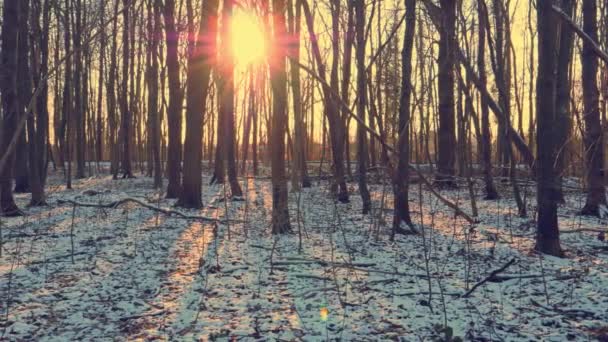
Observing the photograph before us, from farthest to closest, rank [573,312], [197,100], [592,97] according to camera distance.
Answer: [197,100] → [592,97] → [573,312]

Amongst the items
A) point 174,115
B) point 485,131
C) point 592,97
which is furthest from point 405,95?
point 174,115

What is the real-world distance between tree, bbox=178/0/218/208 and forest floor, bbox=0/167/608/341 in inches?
99.4

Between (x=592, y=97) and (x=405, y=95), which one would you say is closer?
(x=405, y=95)

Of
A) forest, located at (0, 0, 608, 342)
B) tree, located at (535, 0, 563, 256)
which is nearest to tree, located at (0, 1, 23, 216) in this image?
forest, located at (0, 0, 608, 342)

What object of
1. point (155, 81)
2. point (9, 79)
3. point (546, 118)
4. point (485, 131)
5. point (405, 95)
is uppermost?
point (155, 81)

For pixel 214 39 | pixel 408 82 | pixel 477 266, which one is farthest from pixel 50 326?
pixel 214 39

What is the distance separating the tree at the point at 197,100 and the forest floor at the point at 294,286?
99.4 inches

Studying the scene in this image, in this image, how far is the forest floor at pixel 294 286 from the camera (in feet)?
11.7

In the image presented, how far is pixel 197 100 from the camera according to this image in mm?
10094

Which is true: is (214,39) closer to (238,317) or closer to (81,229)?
(81,229)

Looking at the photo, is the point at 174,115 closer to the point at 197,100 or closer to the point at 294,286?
the point at 197,100

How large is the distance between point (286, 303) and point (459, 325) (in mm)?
1611

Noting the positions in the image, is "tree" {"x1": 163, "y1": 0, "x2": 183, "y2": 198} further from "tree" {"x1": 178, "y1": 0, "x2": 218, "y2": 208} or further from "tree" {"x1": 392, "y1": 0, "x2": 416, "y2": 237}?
"tree" {"x1": 392, "y1": 0, "x2": 416, "y2": 237}

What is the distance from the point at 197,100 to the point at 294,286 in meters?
6.64
